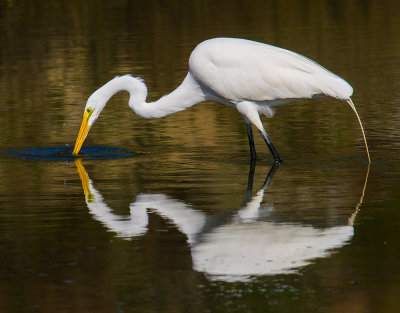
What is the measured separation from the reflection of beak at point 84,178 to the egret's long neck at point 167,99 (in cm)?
97

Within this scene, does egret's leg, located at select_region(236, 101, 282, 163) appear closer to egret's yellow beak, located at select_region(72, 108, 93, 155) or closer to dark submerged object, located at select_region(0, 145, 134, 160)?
dark submerged object, located at select_region(0, 145, 134, 160)

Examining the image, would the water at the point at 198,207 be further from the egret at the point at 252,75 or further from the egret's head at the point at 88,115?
the egret at the point at 252,75

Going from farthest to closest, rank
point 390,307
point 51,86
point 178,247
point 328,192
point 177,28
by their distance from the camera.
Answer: point 177,28 < point 51,86 < point 328,192 < point 178,247 < point 390,307

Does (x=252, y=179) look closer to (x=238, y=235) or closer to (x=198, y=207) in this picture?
(x=198, y=207)

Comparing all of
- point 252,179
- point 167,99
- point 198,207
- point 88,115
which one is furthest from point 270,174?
point 88,115

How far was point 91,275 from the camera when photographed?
690cm

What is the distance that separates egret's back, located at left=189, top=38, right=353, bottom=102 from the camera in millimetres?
11227

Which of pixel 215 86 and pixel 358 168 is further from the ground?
pixel 215 86

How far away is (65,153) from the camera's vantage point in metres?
12.2

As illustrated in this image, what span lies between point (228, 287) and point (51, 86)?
41.4ft

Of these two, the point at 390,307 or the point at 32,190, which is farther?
the point at 32,190

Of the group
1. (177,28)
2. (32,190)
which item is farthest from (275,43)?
(32,190)

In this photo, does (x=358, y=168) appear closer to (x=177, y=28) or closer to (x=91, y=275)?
(x=91, y=275)

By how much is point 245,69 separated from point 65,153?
247 cm
